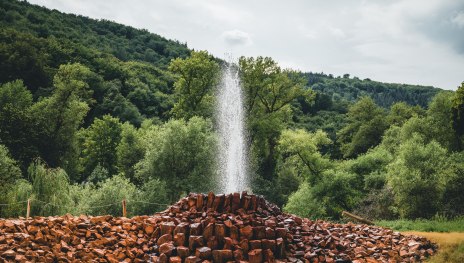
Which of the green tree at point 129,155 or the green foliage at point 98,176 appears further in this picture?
the green tree at point 129,155

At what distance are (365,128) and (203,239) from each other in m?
51.0

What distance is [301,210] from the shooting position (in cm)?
3425

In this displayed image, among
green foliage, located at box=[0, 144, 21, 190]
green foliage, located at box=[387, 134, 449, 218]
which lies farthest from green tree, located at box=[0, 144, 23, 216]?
green foliage, located at box=[387, 134, 449, 218]

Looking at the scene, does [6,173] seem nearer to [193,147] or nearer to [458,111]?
[193,147]

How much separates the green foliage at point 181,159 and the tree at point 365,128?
3182 cm

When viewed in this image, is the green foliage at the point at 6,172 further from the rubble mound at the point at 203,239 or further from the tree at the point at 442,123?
the tree at the point at 442,123

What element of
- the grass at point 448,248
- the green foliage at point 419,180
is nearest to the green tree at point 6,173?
the grass at point 448,248

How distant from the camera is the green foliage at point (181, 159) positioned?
3097 centimetres

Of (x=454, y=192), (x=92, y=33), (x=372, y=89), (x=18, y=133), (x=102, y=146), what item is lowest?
(x=102, y=146)

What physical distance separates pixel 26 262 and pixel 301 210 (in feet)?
89.2

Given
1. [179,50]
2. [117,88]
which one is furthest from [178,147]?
[179,50]

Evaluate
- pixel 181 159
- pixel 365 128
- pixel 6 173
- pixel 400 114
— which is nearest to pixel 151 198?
pixel 181 159

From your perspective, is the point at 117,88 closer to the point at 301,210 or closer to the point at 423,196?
the point at 301,210

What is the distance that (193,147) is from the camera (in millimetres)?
32031
